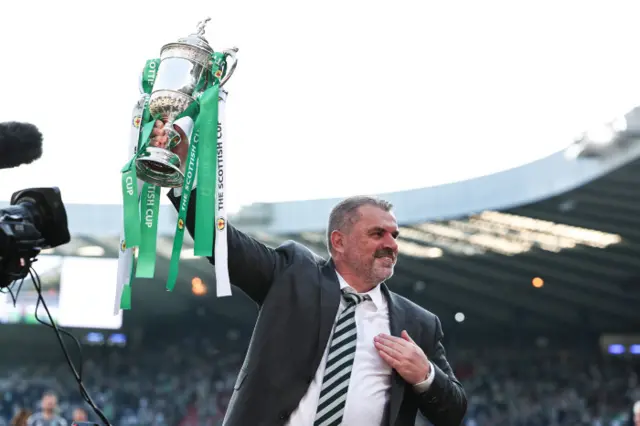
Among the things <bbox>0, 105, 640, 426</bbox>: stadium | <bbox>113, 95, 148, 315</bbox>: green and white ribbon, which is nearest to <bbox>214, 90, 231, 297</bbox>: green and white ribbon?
<bbox>113, 95, 148, 315</bbox>: green and white ribbon

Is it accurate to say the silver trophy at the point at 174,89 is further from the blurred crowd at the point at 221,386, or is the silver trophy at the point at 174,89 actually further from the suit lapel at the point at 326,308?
the blurred crowd at the point at 221,386

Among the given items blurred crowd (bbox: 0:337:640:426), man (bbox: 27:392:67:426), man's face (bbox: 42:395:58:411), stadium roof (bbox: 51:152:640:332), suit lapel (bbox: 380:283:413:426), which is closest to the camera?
suit lapel (bbox: 380:283:413:426)

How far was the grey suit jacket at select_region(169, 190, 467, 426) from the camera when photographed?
2740mm

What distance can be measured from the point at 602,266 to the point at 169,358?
15970 mm

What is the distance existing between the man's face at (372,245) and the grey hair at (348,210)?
2cm

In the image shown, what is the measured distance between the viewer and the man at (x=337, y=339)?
2756mm

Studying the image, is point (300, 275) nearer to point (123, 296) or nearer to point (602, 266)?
point (123, 296)

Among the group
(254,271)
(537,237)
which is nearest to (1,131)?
(254,271)

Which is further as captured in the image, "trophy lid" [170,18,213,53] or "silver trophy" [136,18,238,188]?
"trophy lid" [170,18,213,53]

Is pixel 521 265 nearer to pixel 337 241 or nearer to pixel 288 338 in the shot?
pixel 337 241

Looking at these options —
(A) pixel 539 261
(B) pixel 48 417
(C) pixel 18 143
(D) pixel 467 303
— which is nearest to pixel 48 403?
(B) pixel 48 417

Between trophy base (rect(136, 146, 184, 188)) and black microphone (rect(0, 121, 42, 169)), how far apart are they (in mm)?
416

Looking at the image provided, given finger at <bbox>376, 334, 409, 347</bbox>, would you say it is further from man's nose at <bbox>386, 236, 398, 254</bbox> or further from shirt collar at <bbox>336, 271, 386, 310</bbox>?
man's nose at <bbox>386, 236, 398, 254</bbox>

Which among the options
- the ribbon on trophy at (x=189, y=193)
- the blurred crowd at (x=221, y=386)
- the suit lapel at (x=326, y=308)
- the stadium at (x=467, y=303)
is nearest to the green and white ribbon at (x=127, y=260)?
the ribbon on trophy at (x=189, y=193)
